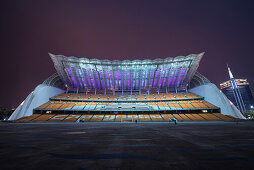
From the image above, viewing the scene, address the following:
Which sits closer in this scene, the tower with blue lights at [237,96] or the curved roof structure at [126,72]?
the curved roof structure at [126,72]

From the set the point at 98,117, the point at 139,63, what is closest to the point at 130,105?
the point at 98,117

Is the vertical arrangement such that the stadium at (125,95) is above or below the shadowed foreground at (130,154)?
above

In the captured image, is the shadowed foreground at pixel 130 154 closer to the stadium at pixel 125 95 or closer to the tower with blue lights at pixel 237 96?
the stadium at pixel 125 95

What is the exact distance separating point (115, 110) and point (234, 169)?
41056mm

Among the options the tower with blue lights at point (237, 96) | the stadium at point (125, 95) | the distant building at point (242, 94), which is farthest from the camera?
the tower with blue lights at point (237, 96)

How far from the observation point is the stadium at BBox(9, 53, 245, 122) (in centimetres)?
3662

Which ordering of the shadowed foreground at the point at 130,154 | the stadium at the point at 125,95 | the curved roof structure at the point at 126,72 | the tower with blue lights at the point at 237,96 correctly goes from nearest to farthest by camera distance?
1. the shadowed foreground at the point at 130,154
2. the stadium at the point at 125,95
3. the curved roof structure at the point at 126,72
4. the tower with blue lights at the point at 237,96

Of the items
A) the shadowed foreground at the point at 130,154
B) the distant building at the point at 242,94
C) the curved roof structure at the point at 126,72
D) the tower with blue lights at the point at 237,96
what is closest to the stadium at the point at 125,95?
the curved roof structure at the point at 126,72

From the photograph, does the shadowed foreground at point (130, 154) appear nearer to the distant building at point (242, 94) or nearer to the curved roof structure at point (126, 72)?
the curved roof structure at point (126, 72)

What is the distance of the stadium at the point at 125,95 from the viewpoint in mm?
36625

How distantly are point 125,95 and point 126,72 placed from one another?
12149 millimetres

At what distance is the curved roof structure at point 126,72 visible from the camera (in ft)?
135

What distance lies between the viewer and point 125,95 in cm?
5159

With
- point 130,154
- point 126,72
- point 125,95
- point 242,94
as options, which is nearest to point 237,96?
point 242,94
